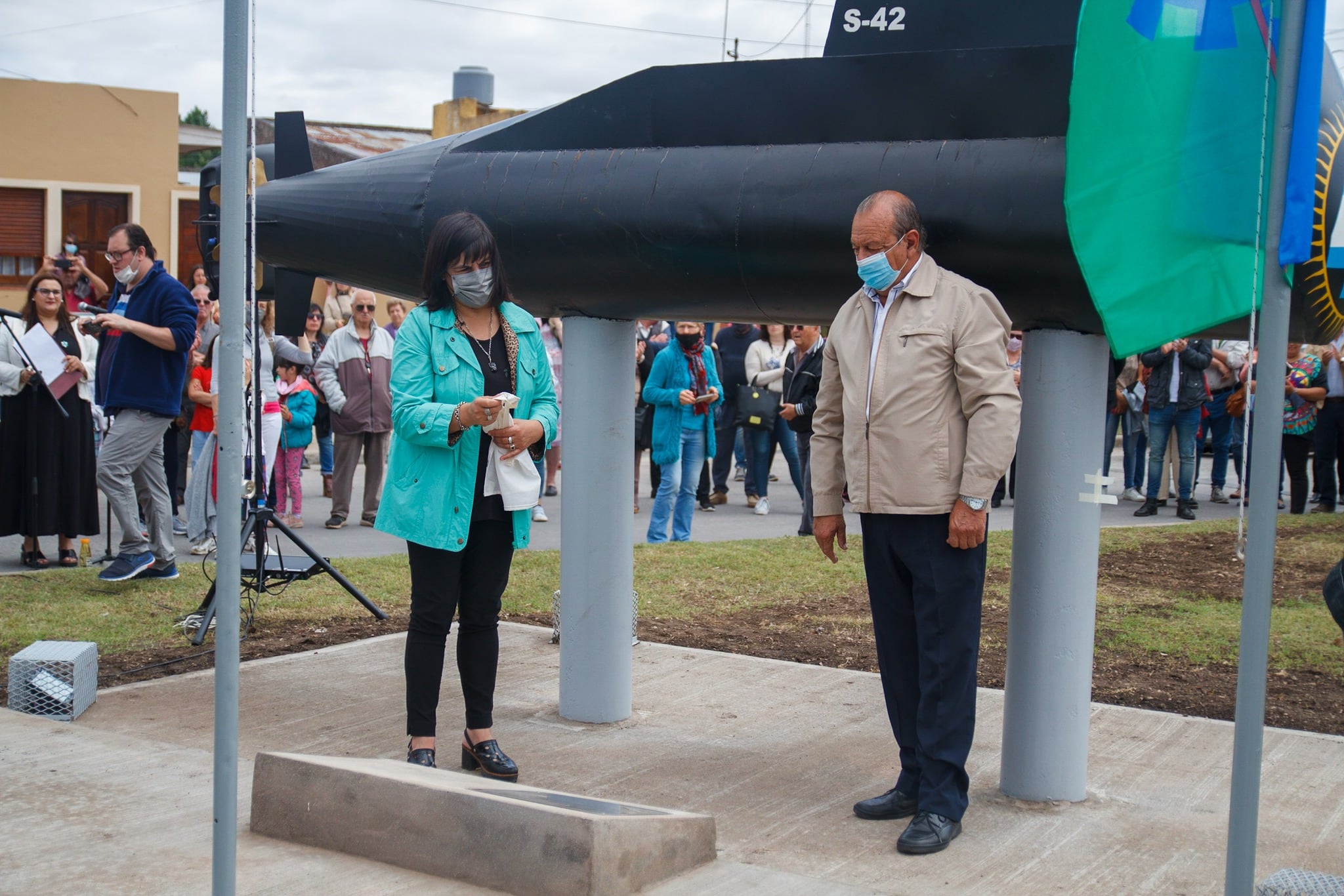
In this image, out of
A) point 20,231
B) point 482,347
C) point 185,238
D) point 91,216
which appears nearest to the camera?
point 482,347

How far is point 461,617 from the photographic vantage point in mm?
4559

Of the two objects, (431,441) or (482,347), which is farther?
(482,347)

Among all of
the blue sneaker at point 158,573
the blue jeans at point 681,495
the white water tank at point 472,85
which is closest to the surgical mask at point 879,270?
the blue sneaker at point 158,573

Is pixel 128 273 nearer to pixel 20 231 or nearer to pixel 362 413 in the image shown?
pixel 362 413

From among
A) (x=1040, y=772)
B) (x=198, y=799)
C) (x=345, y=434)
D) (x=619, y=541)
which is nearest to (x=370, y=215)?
(x=619, y=541)

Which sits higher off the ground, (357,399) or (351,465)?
(357,399)

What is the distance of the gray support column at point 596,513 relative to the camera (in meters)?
5.07

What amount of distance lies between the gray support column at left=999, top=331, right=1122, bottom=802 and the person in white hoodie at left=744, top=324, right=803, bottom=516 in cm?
803

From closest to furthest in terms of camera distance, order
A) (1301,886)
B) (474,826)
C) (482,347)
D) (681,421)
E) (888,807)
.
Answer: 1. (1301,886)
2. (474,826)
3. (888,807)
4. (482,347)
5. (681,421)

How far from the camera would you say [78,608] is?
7102 millimetres

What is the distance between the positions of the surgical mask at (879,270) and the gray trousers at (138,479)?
17.2 feet

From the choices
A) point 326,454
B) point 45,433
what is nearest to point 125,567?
point 45,433

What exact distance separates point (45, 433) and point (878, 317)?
20.6ft

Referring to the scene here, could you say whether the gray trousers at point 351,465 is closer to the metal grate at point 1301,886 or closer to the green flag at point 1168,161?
the green flag at point 1168,161
